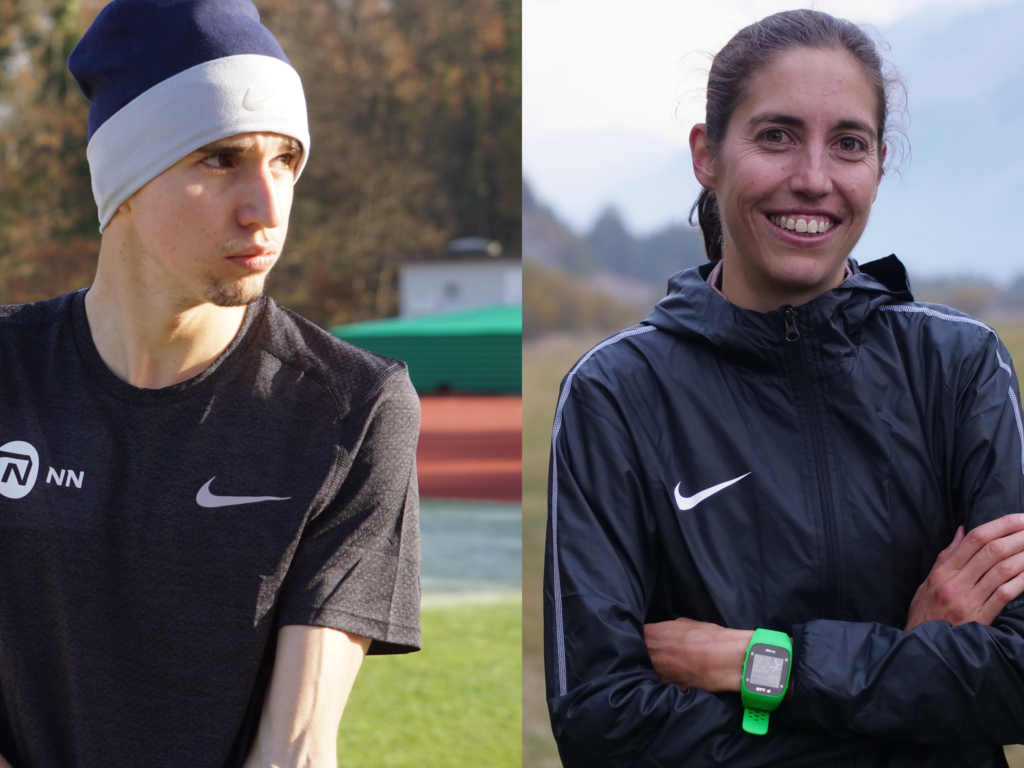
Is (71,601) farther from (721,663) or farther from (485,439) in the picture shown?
(485,439)

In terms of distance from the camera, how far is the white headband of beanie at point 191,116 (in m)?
1.53

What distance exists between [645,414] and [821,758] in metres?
0.55

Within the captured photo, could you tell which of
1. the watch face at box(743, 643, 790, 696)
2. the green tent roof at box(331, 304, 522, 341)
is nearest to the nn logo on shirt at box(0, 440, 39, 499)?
the watch face at box(743, 643, 790, 696)

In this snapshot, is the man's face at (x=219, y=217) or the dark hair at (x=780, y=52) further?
the dark hair at (x=780, y=52)

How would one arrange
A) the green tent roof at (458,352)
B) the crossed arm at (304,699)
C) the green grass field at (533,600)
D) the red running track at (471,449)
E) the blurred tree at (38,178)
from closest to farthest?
the crossed arm at (304,699) → the green grass field at (533,600) → the red running track at (471,449) → the green tent roof at (458,352) → the blurred tree at (38,178)

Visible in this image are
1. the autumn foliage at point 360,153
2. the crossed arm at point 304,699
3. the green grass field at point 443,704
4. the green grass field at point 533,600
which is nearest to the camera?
Result: the crossed arm at point 304,699

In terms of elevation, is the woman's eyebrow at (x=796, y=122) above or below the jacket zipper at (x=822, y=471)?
above

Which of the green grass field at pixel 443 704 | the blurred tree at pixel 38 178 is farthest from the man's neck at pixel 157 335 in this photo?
the blurred tree at pixel 38 178

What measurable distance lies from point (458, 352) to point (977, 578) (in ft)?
62.4

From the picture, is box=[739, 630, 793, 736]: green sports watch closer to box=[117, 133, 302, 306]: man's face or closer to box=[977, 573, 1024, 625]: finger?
box=[977, 573, 1024, 625]: finger

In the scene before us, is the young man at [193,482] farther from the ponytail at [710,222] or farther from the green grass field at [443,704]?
the green grass field at [443,704]

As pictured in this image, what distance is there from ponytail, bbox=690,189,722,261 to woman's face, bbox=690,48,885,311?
237 mm

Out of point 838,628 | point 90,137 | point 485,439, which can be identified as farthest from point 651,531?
point 485,439

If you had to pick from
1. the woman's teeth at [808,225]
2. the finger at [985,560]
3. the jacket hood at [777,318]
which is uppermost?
the woman's teeth at [808,225]
